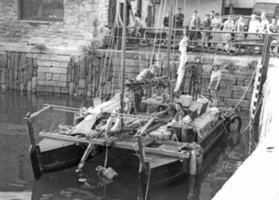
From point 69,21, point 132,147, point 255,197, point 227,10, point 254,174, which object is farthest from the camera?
point 227,10

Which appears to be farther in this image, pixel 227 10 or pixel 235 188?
pixel 227 10

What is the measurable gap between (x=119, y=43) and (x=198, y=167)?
1082 cm

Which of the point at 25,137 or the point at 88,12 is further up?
the point at 88,12

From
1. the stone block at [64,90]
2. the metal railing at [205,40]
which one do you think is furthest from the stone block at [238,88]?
the stone block at [64,90]

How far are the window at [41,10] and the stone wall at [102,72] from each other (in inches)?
68.7

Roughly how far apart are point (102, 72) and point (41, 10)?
14.0 ft

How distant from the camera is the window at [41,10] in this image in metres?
19.7

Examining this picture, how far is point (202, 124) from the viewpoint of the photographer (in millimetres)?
11156

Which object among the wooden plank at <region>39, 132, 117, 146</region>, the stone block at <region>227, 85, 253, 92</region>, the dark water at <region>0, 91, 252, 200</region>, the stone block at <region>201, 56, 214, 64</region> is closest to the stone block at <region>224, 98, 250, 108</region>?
the stone block at <region>227, 85, 253, 92</region>

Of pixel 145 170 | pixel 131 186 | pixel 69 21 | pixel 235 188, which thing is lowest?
pixel 131 186

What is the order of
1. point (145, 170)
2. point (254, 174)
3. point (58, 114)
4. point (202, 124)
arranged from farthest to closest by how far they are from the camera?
point (58, 114), point (202, 124), point (145, 170), point (254, 174)

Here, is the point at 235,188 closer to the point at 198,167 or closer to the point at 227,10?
the point at 198,167

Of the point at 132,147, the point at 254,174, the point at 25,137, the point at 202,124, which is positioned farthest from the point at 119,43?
the point at 254,174

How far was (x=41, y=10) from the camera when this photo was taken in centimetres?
2002
